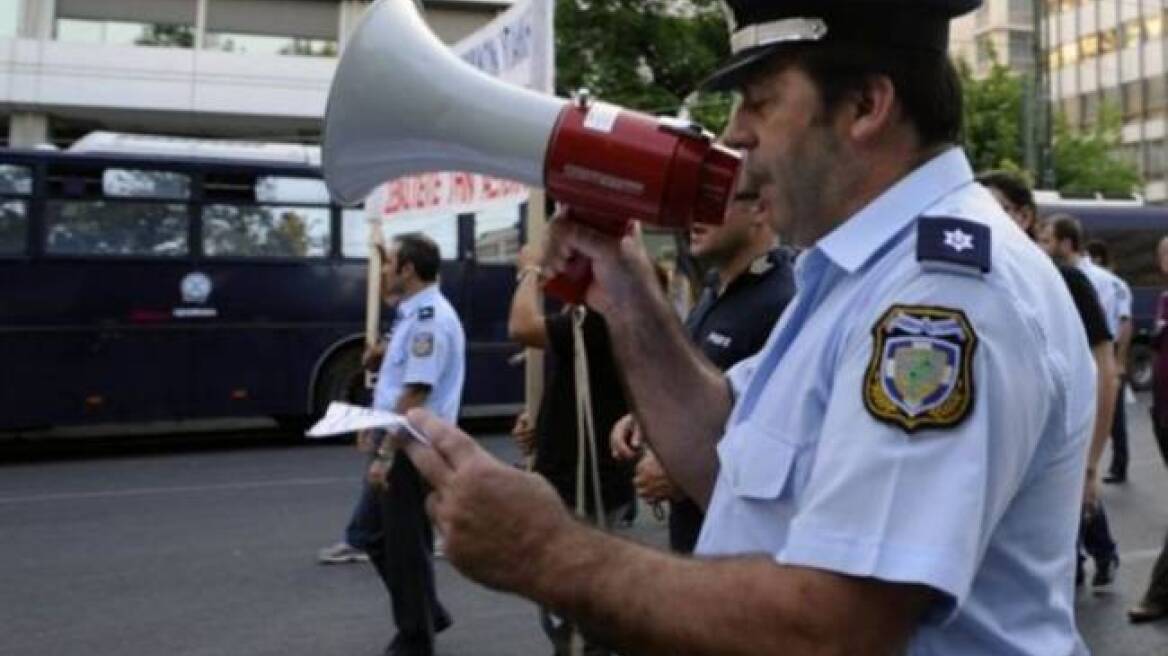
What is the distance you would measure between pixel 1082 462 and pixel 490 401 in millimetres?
12094

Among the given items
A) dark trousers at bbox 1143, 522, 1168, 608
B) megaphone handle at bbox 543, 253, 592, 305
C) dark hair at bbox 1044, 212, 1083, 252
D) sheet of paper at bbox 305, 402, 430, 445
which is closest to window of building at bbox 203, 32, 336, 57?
dark hair at bbox 1044, 212, 1083, 252

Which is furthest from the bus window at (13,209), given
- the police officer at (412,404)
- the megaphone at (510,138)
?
the megaphone at (510,138)

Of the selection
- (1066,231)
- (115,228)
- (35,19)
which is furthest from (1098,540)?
(35,19)

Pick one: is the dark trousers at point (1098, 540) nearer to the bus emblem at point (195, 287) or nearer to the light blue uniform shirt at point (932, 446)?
the light blue uniform shirt at point (932, 446)

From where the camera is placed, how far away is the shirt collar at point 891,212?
52.3 inches

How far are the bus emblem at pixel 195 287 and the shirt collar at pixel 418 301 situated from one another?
703cm

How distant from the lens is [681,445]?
1905 millimetres

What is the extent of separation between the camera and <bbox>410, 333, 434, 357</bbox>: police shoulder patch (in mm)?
5348

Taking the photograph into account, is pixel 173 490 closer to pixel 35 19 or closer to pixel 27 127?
pixel 27 127

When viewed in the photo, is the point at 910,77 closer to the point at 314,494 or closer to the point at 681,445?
the point at 681,445

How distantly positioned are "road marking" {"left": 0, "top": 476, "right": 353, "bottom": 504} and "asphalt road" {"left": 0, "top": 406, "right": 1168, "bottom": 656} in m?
0.02

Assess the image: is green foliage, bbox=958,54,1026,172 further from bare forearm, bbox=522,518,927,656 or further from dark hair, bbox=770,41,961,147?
bare forearm, bbox=522,518,927,656

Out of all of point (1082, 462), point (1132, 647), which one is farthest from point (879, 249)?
point (1132, 647)

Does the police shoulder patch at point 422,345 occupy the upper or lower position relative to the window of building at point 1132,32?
lower
